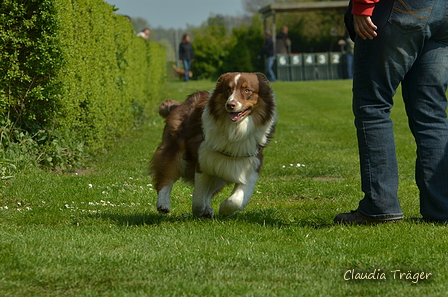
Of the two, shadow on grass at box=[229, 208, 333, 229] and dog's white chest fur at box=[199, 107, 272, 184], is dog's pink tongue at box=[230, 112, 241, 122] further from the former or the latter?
shadow on grass at box=[229, 208, 333, 229]

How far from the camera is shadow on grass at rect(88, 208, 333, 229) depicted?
5.23 m

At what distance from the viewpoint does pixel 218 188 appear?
236 inches

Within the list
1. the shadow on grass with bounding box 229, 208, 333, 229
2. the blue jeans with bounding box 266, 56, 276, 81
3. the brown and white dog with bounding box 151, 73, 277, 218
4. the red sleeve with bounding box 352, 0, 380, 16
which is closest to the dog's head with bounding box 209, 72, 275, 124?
the brown and white dog with bounding box 151, 73, 277, 218

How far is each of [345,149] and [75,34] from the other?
4.79 metres

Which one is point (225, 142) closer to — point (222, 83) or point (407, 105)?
point (222, 83)

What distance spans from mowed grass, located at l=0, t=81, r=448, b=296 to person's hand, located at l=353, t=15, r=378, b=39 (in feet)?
4.61

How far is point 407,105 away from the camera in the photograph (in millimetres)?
4867

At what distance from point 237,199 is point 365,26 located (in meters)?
1.72

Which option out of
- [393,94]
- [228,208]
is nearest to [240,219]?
[228,208]

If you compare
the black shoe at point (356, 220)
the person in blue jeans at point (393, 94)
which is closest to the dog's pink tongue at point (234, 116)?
the person in blue jeans at point (393, 94)

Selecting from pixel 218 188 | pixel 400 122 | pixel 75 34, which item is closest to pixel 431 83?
pixel 218 188

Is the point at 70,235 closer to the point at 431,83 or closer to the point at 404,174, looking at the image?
the point at 431,83

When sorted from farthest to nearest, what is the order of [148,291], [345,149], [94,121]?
[345,149]
[94,121]
[148,291]

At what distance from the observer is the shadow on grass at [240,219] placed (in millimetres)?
5227
